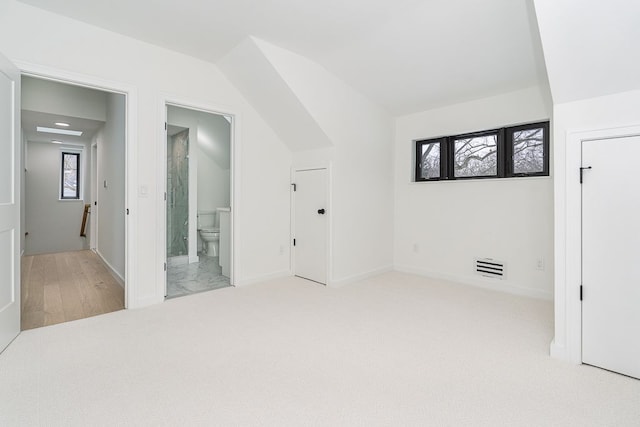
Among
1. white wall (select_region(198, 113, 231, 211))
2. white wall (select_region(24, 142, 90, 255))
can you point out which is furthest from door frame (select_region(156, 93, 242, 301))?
white wall (select_region(24, 142, 90, 255))

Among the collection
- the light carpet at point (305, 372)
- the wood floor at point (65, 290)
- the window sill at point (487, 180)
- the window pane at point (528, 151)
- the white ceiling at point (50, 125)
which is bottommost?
the light carpet at point (305, 372)

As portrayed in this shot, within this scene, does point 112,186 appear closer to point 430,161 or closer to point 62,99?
point 62,99

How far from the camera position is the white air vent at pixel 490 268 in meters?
3.50

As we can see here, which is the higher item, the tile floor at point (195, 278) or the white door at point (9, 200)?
the white door at point (9, 200)

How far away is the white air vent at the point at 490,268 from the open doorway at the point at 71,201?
12.6 ft

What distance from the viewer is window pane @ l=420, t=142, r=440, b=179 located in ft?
13.6

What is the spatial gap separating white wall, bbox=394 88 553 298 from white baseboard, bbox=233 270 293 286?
1.60 meters

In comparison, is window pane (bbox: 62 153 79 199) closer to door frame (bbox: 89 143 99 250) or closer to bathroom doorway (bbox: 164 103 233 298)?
door frame (bbox: 89 143 99 250)

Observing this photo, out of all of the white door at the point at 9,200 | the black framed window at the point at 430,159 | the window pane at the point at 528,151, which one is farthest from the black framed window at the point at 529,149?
the white door at the point at 9,200

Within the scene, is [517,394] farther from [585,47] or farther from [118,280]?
[118,280]

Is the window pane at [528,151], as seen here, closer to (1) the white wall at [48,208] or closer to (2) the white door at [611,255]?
(2) the white door at [611,255]

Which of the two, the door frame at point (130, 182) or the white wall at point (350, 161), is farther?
the white wall at point (350, 161)

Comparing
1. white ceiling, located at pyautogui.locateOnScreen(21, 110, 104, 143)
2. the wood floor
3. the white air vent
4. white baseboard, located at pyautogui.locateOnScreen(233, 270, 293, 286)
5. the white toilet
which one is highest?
white ceiling, located at pyautogui.locateOnScreen(21, 110, 104, 143)

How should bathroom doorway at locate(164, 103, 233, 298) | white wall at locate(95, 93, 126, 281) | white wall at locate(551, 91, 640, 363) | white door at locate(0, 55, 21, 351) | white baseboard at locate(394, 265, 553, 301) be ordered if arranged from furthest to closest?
bathroom doorway at locate(164, 103, 233, 298)
white wall at locate(95, 93, 126, 281)
white baseboard at locate(394, 265, 553, 301)
white door at locate(0, 55, 21, 351)
white wall at locate(551, 91, 640, 363)
